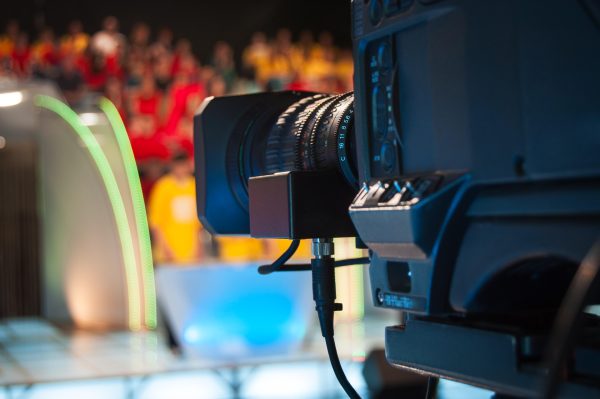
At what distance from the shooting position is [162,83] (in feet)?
30.6

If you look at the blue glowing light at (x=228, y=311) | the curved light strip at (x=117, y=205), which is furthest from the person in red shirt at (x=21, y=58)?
the blue glowing light at (x=228, y=311)

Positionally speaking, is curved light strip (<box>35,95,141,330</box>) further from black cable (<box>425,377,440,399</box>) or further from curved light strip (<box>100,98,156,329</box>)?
black cable (<box>425,377,440,399</box>)

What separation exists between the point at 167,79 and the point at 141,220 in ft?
13.0

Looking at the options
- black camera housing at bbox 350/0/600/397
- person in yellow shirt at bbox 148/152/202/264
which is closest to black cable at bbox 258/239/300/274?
black camera housing at bbox 350/0/600/397

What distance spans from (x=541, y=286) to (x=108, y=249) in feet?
17.8

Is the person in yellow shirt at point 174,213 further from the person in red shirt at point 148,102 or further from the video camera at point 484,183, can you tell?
the video camera at point 484,183

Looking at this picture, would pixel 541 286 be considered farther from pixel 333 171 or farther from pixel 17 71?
pixel 17 71

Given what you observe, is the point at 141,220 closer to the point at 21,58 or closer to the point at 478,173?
the point at 21,58

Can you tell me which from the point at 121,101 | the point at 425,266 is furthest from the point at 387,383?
the point at 121,101

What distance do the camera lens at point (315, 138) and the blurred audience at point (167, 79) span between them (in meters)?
3.94

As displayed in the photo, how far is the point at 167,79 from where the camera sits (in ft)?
30.8

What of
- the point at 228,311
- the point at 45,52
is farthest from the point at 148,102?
the point at 228,311

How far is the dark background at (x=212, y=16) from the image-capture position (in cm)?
1116

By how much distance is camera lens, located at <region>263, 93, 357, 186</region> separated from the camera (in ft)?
3.61
